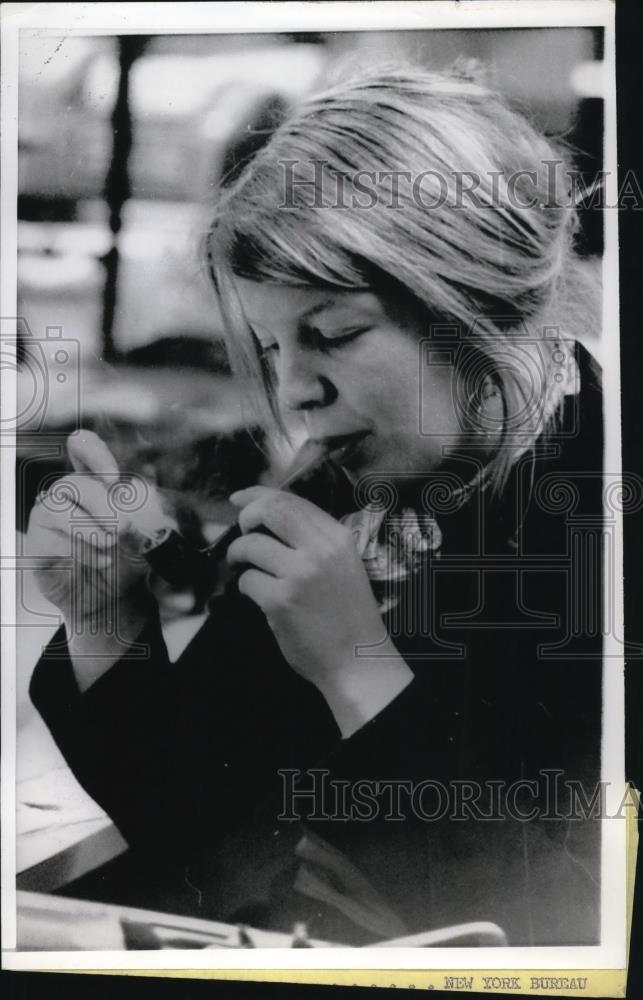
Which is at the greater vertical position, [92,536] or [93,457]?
[93,457]

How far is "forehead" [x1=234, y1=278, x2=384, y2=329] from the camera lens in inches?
42.4

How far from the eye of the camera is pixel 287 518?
1.08m

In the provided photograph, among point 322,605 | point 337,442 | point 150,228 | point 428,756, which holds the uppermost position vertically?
point 150,228

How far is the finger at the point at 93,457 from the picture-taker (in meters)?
1.10

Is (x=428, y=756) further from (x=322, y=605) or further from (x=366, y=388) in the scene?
(x=366, y=388)

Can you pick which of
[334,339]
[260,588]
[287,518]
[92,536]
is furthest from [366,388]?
[92,536]

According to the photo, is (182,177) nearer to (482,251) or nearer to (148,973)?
(482,251)

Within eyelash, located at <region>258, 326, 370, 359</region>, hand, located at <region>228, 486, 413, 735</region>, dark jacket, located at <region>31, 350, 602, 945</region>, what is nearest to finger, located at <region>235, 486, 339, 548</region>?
hand, located at <region>228, 486, 413, 735</region>

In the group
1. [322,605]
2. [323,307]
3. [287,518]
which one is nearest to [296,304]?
[323,307]

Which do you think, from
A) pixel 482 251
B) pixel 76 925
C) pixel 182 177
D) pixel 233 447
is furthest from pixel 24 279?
pixel 76 925

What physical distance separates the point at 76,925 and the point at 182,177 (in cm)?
105

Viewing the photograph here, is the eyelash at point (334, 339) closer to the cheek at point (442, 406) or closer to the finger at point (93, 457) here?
the cheek at point (442, 406)

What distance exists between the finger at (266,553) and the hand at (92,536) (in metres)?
0.13

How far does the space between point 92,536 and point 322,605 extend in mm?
333
